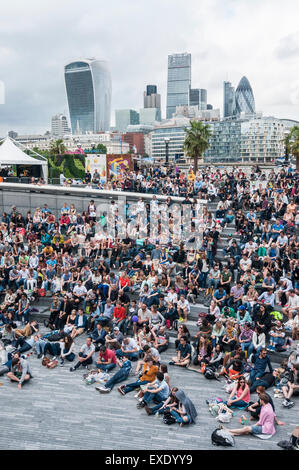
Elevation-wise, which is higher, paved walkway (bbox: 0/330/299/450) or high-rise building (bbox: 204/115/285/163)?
high-rise building (bbox: 204/115/285/163)

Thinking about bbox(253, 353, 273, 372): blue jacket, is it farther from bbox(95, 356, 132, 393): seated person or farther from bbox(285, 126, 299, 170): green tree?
bbox(285, 126, 299, 170): green tree

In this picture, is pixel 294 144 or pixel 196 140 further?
pixel 196 140

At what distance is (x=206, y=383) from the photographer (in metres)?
9.95

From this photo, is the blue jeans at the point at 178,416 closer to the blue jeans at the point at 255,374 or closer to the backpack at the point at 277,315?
the blue jeans at the point at 255,374

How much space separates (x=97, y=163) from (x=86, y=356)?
2008 centimetres

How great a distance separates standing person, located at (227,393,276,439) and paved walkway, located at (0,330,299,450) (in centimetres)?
12

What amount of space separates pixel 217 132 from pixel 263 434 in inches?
7812

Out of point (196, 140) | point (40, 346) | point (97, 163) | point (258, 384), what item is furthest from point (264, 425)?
point (196, 140)

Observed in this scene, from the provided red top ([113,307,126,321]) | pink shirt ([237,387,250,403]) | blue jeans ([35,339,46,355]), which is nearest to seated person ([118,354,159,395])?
pink shirt ([237,387,250,403])

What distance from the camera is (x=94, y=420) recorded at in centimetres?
850

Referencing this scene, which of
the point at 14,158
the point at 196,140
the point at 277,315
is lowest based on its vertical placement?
the point at 277,315

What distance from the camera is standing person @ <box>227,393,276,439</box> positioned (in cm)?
779

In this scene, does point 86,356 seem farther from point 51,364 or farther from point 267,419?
point 267,419
